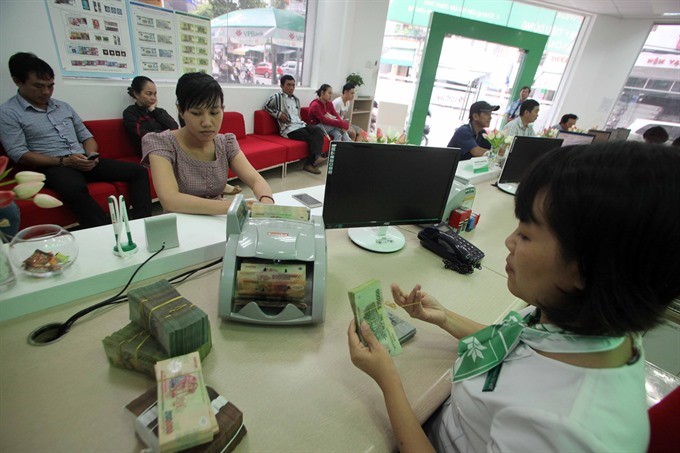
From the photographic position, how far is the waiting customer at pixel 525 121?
3391 mm

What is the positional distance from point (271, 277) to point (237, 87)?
391 cm

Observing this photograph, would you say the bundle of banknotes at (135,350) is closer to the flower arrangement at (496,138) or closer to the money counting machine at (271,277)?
the money counting machine at (271,277)

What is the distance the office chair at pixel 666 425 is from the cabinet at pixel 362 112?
5.25 meters

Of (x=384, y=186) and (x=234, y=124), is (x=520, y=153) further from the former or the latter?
(x=234, y=124)

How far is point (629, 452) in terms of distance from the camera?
18.2 inches

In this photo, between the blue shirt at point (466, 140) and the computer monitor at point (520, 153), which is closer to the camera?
the computer monitor at point (520, 153)

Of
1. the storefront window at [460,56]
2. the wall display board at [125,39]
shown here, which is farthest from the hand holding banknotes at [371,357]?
the storefront window at [460,56]

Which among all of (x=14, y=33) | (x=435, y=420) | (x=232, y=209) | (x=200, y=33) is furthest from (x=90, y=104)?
(x=435, y=420)

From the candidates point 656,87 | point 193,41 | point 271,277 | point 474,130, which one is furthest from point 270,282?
point 656,87

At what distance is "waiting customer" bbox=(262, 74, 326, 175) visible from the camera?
4320 millimetres

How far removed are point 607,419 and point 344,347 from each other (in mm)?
528

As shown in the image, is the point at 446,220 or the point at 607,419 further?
the point at 446,220

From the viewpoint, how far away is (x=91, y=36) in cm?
268

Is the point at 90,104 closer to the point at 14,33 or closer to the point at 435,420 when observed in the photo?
the point at 14,33
